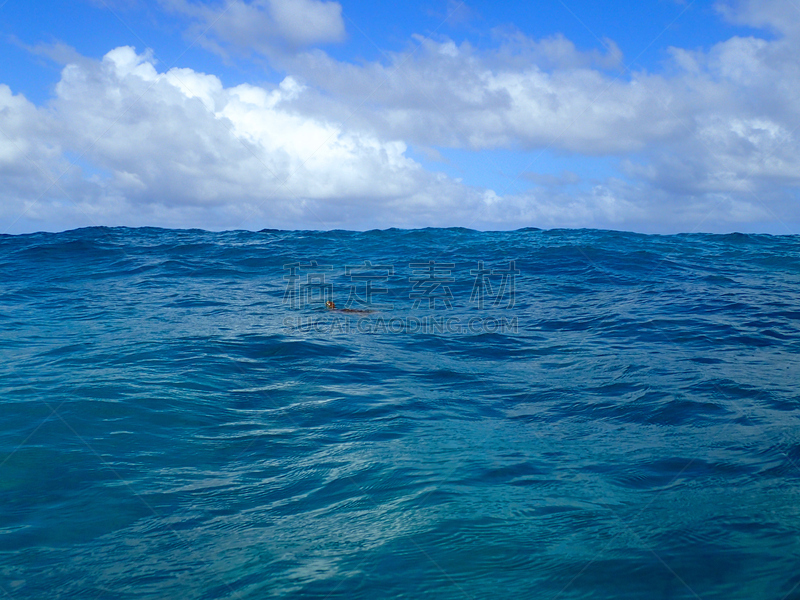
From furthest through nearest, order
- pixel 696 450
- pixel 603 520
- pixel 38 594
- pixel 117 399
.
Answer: pixel 117 399 → pixel 696 450 → pixel 603 520 → pixel 38 594

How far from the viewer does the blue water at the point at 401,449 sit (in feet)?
13.3

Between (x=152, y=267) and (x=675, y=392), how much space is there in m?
18.6

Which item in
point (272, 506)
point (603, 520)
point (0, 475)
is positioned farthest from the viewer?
point (0, 475)

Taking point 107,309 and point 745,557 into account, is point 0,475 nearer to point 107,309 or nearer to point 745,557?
point 745,557

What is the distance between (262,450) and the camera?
6.31 meters

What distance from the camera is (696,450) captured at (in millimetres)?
5961

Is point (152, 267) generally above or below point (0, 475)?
above

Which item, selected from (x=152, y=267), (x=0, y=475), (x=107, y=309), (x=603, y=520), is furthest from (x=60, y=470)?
(x=152, y=267)

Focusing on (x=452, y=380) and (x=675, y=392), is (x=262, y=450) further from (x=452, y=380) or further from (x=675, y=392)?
(x=675, y=392)

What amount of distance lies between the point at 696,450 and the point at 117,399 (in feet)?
24.4

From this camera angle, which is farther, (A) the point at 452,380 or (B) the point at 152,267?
(B) the point at 152,267

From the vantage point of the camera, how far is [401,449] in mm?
6227

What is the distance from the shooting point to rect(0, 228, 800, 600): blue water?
4.05m

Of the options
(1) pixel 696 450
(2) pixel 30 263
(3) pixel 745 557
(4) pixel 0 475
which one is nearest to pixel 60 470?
(4) pixel 0 475
